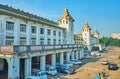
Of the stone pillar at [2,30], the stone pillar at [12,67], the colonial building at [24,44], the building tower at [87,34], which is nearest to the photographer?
the stone pillar at [12,67]

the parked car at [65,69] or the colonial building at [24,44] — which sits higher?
the colonial building at [24,44]

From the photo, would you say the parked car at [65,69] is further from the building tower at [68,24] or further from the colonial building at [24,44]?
the building tower at [68,24]

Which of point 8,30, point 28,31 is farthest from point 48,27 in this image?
point 8,30

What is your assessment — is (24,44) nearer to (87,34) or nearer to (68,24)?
(68,24)

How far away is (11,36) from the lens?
30812 millimetres

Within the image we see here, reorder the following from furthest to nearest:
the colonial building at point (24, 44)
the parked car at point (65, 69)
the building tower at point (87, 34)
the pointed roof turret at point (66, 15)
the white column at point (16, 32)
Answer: the building tower at point (87, 34) < the pointed roof turret at point (66, 15) < the parked car at point (65, 69) < the white column at point (16, 32) < the colonial building at point (24, 44)

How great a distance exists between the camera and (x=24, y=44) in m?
35.2

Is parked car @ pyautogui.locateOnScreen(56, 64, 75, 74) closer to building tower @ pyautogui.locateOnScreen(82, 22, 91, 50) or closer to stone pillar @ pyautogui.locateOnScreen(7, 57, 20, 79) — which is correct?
stone pillar @ pyautogui.locateOnScreen(7, 57, 20, 79)

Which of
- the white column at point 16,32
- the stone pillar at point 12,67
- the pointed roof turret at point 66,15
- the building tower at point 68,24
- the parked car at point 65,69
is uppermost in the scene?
the pointed roof turret at point 66,15

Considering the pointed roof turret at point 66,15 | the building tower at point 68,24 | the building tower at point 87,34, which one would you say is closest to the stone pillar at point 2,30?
the building tower at point 68,24

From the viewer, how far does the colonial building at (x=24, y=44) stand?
928 inches

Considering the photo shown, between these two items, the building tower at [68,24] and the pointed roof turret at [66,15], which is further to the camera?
the pointed roof turret at [66,15]

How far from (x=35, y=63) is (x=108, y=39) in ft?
511

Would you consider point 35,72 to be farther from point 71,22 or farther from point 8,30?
point 71,22
